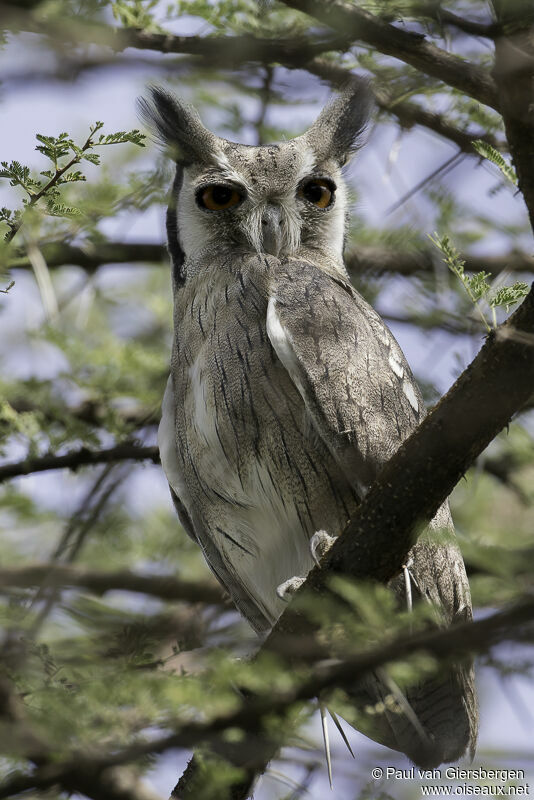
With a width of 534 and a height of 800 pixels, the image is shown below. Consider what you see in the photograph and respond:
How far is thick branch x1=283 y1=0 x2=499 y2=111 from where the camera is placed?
7.04 feet

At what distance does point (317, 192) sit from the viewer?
3.32m

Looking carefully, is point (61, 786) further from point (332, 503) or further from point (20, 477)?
point (20, 477)

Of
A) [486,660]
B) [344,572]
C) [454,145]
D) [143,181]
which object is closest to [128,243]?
[143,181]

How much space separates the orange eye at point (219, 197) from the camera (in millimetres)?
3211

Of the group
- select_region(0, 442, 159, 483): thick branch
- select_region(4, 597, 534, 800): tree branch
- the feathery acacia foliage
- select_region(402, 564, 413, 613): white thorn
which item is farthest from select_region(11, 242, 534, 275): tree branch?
select_region(4, 597, 534, 800): tree branch

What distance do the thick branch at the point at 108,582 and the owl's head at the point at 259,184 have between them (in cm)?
123

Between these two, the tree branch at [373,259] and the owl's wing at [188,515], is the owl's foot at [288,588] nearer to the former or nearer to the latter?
the owl's wing at [188,515]

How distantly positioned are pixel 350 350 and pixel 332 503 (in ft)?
1.57

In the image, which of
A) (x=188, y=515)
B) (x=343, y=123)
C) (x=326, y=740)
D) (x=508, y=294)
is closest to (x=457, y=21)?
(x=508, y=294)

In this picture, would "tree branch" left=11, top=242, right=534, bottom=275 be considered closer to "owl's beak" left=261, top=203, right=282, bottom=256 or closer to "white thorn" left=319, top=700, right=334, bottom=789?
"owl's beak" left=261, top=203, right=282, bottom=256

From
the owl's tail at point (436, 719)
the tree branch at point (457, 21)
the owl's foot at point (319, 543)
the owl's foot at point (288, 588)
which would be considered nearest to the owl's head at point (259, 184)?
the owl's foot at point (319, 543)

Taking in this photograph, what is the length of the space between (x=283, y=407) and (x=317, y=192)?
1.06 metres

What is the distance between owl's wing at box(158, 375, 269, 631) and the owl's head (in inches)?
24.0

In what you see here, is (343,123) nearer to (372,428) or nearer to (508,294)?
(372,428)
